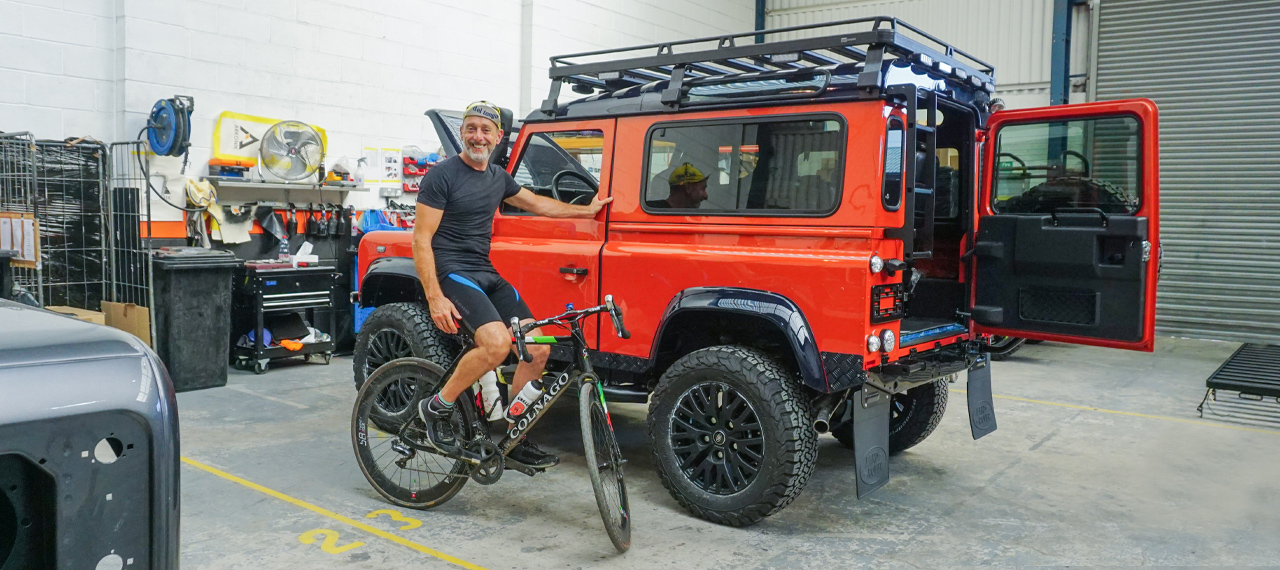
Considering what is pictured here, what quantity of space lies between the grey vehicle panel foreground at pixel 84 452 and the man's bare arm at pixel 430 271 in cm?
227

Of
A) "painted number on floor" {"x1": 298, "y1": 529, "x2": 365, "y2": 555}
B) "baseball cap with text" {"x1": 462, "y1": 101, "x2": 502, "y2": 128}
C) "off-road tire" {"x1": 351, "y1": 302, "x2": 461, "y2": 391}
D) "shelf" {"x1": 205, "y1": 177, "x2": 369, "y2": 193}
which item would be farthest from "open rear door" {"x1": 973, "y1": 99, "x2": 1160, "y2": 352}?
"shelf" {"x1": 205, "y1": 177, "x2": 369, "y2": 193}

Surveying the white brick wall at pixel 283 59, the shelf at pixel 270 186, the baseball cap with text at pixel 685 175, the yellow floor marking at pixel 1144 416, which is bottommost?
the yellow floor marking at pixel 1144 416

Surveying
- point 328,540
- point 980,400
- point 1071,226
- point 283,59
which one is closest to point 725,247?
point 1071,226

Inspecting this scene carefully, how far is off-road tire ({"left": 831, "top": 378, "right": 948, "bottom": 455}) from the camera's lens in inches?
193

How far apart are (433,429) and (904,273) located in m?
2.13

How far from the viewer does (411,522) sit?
376 centimetres

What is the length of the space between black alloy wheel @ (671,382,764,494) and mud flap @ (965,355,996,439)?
145 centimetres

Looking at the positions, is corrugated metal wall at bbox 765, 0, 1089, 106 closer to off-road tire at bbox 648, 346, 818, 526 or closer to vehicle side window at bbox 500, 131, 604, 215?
vehicle side window at bbox 500, 131, 604, 215

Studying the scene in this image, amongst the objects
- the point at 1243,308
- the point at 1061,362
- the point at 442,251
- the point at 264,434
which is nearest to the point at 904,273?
the point at 442,251

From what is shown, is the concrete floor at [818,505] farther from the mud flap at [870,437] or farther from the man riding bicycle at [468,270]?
the man riding bicycle at [468,270]

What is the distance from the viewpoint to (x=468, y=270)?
13.0 ft

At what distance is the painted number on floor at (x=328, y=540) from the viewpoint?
135 inches

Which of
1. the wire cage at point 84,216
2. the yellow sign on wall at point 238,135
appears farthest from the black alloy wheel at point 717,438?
the yellow sign on wall at point 238,135

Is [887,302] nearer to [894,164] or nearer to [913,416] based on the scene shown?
[894,164]
